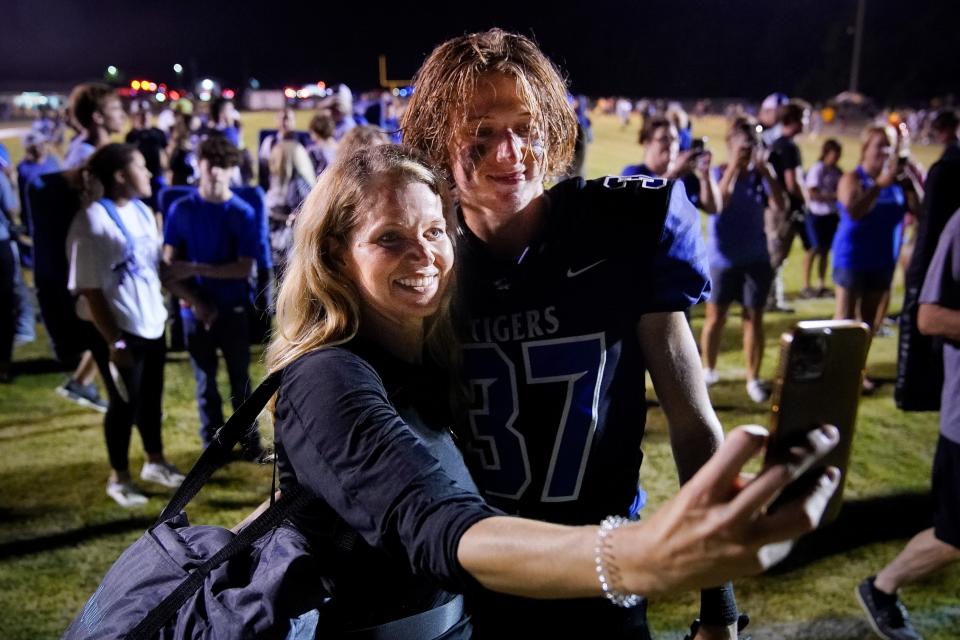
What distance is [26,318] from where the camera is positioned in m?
7.08

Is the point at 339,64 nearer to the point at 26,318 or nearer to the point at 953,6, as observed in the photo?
the point at 953,6

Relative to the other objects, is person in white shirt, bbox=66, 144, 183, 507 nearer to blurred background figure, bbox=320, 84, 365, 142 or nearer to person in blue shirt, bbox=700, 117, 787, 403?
person in blue shirt, bbox=700, 117, 787, 403

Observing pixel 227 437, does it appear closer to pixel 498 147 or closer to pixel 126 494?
pixel 498 147

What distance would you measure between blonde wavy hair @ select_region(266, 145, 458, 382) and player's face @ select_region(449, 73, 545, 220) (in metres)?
0.18

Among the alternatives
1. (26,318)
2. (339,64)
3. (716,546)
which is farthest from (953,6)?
(716,546)

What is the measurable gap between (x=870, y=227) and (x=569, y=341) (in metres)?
5.70

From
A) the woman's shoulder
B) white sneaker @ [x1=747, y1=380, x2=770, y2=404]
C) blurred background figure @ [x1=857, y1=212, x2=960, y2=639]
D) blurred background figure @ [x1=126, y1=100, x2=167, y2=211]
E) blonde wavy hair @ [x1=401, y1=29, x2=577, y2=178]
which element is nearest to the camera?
the woman's shoulder

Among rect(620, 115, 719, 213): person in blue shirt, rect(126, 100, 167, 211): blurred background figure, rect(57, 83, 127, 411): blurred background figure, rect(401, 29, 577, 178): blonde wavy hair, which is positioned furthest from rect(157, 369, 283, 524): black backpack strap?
rect(126, 100, 167, 211): blurred background figure

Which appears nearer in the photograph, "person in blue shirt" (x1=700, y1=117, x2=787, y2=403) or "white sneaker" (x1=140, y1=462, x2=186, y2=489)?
"white sneaker" (x1=140, y1=462, x2=186, y2=489)

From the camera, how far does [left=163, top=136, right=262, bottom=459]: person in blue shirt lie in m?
4.80

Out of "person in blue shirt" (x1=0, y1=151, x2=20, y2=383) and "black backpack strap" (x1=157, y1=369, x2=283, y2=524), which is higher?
"black backpack strap" (x1=157, y1=369, x2=283, y2=524)

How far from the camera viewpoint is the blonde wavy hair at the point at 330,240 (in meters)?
1.45

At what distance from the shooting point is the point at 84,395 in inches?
247

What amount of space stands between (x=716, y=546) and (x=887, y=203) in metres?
6.75
